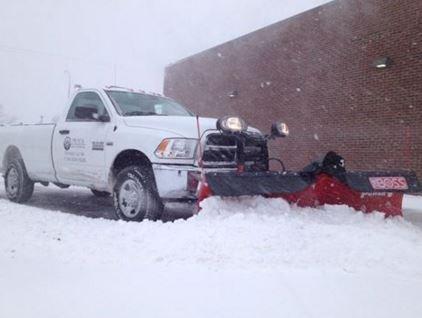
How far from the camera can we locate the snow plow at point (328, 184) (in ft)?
16.1

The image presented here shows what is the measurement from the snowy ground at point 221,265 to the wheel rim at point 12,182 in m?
2.43

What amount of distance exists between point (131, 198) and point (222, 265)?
1.99m

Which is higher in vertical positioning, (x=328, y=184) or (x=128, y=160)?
(x=128, y=160)

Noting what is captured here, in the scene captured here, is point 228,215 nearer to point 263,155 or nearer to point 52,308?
point 263,155

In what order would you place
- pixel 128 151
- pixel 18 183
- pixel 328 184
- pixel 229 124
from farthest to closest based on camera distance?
pixel 18 183 < pixel 128 151 < pixel 328 184 < pixel 229 124

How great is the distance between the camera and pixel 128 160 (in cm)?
559

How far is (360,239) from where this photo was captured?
404 cm

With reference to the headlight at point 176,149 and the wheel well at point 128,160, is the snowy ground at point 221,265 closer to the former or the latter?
the headlight at point 176,149

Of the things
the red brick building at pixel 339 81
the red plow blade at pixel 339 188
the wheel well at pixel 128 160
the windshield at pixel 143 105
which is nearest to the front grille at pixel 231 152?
the red plow blade at pixel 339 188

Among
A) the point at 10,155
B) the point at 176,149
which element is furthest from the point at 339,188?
the point at 10,155

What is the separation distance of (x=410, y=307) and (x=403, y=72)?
825cm

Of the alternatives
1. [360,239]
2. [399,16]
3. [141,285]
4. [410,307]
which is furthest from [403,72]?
[141,285]

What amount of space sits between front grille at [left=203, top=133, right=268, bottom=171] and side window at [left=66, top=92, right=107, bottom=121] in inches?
67.0

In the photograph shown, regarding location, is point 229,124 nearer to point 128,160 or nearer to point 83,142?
point 128,160
